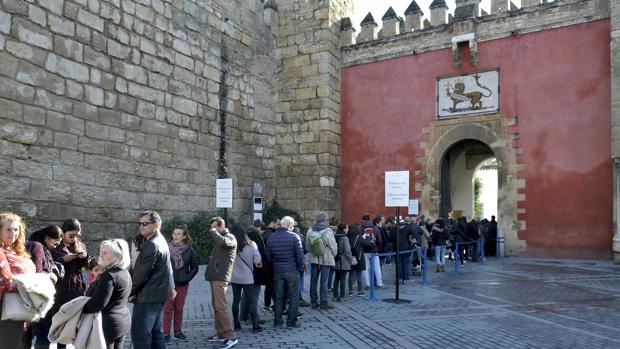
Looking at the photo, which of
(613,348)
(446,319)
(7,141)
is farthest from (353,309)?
(7,141)

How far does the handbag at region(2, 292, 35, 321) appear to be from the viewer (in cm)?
338

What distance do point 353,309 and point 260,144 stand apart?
8.29 m

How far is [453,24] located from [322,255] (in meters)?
9.14

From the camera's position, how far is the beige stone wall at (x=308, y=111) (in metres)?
15.2

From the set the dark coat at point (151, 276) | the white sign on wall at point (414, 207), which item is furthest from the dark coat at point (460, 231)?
the dark coat at point (151, 276)

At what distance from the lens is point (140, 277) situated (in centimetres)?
412

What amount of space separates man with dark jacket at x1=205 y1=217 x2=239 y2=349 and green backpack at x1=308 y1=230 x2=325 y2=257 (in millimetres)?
1909

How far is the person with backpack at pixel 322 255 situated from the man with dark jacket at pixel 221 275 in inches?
76.8

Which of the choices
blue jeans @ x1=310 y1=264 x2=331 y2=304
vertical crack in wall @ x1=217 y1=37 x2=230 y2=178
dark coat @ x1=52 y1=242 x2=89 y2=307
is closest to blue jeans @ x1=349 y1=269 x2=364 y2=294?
blue jeans @ x1=310 y1=264 x2=331 y2=304

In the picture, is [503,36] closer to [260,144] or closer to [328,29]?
[328,29]

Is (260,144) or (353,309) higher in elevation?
(260,144)

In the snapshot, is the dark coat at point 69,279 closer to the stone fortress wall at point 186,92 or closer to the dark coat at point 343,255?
the dark coat at point 343,255

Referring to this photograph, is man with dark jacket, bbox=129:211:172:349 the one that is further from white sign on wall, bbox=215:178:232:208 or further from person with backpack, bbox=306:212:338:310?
white sign on wall, bbox=215:178:232:208

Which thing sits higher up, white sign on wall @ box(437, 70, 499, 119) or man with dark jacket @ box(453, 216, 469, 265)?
white sign on wall @ box(437, 70, 499, 119)
